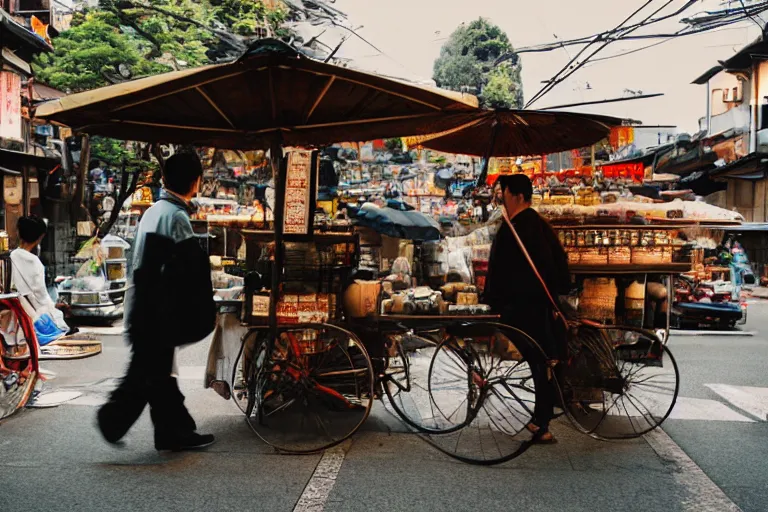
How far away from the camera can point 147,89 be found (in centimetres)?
488

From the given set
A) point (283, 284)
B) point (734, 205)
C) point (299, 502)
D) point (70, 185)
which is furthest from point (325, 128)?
point (734, 205)

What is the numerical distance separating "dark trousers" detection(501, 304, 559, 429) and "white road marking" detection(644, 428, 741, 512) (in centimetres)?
95

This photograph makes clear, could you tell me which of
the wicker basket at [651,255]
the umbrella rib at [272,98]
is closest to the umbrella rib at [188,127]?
the umbrella rib at [272,98]

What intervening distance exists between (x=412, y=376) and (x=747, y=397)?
4.04 m

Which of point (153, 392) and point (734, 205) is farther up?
point (734, 205)

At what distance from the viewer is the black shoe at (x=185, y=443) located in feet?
16.9

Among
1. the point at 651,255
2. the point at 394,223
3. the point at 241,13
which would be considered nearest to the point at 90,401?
the point at 651,255

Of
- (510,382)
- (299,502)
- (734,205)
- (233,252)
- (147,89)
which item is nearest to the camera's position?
(299,502)

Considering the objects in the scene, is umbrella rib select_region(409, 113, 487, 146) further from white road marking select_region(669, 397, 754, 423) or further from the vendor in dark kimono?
white road marking select_region(669, 397, 754, 423)

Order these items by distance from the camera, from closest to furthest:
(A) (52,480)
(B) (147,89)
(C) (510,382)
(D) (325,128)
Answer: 1. (A) (52,480)
2. (B) (147,89)
3. (C) (510,382)
4. (D) (325,128)

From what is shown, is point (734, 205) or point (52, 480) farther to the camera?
point (734, 205)

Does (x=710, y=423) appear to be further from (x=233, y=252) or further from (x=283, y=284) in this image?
(x=233, y=252)

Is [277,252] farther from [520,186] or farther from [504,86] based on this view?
[504,86]

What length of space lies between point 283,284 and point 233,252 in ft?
3.99
